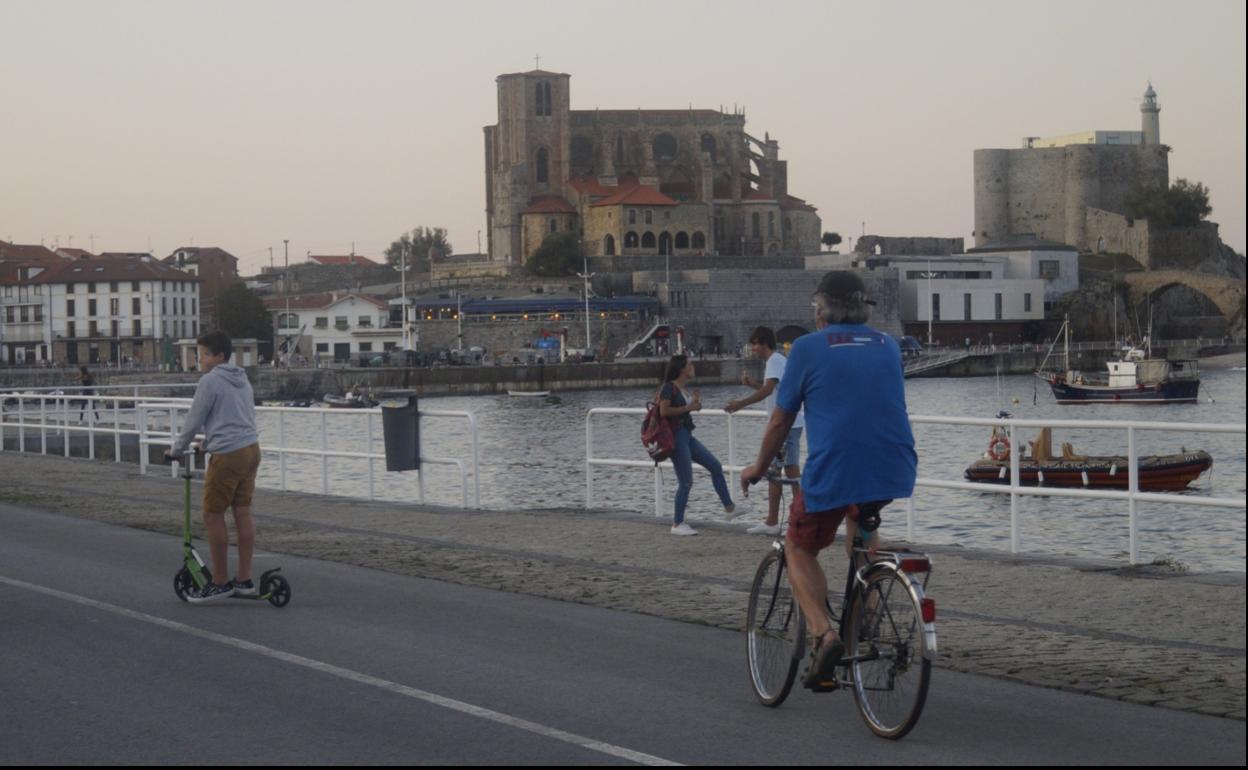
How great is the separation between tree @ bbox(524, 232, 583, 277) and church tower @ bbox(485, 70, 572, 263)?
22.9 ft

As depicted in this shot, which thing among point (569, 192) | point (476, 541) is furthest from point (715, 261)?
point (476, 541)

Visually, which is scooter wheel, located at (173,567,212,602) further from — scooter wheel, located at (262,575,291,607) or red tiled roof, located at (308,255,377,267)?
red tiled roof, located at (308,255,377,267)

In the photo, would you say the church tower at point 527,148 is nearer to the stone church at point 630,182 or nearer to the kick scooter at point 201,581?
the stone church at point 630,182

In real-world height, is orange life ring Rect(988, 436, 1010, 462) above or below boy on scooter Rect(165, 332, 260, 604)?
below

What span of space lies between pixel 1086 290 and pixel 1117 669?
13150cm

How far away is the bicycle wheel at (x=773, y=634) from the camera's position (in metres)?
7.05

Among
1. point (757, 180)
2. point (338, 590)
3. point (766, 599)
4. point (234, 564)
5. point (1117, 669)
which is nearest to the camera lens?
point (766, 599)

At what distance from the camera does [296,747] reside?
21.7 feet

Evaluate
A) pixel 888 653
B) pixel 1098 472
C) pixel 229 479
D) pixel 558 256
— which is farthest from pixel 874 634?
pixel 558 256

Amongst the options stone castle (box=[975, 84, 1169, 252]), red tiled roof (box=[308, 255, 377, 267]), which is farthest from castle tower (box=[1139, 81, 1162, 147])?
red tiled roof (box=[308, 255, 377, 267])

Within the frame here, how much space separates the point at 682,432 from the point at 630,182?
129406 mm

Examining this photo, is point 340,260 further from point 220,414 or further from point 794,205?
point 220,414

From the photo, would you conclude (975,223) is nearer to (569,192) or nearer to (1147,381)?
(569,192)

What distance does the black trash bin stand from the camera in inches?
693
